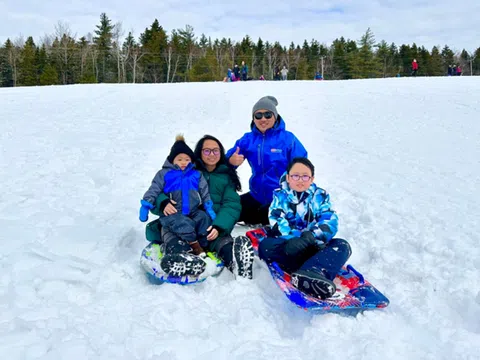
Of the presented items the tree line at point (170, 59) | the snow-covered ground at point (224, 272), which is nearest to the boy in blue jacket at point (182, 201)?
the snow-covered ground at point (224, 272)

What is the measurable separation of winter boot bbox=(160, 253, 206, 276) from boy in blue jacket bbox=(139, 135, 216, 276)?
20 centimetres

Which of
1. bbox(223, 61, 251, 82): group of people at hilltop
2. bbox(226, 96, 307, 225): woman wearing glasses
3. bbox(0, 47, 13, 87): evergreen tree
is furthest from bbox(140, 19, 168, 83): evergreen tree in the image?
bbox(226, 96, 307, 225): woman wearing glasses

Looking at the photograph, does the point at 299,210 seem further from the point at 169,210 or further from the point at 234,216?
the point at 169,210

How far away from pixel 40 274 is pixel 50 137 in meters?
6.42

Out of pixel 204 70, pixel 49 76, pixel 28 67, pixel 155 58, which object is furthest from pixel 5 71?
pixel 204 70

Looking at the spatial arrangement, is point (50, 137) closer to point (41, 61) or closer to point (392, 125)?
point (392, 125)

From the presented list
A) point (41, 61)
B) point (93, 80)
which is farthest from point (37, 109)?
point (41, 61)

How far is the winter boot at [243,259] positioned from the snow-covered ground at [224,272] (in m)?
0.09

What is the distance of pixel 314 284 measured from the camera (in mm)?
3020

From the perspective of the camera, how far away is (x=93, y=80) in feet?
136

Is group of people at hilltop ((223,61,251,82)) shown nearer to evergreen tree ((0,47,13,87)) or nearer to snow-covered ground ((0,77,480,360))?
snow-covered ground ((0,77,480,360))

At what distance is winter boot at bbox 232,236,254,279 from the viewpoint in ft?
11.2

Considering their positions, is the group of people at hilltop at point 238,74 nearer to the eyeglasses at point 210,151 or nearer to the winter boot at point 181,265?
the eyeglasses at point 210,151

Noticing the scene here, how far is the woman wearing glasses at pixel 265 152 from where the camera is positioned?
439 centimetres
